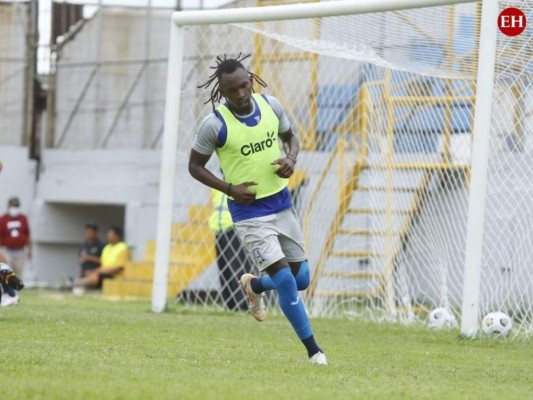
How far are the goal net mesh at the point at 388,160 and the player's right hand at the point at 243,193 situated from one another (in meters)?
4.13

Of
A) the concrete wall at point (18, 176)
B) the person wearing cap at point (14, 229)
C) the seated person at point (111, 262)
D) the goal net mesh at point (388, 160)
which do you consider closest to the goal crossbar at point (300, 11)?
the goal net mesh at point (388, 160)

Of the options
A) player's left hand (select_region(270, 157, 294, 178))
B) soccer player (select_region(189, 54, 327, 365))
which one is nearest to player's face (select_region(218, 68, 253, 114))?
soccer player (select_region(189, 54, 327, 365))

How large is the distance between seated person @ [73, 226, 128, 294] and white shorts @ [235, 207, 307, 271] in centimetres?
1402

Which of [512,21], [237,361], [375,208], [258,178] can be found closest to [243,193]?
[258,178]

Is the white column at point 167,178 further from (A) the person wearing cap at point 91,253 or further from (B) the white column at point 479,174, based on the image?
(A) the person wearing cap at point 91,253

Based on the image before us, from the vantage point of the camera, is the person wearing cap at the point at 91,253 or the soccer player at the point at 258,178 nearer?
the soccer player at the point at 258,178

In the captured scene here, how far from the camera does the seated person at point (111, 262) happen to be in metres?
22.4

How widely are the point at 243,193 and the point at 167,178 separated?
19.2 ft

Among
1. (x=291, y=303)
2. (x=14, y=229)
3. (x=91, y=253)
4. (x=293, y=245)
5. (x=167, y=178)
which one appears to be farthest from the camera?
(x=91, y=253)

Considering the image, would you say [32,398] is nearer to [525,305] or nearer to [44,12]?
[525,305]

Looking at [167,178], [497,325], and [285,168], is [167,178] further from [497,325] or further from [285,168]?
[285,168]

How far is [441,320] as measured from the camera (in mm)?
12586

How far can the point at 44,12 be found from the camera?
25.0 m

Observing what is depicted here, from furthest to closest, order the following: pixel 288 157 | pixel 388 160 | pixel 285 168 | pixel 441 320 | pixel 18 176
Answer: pixel 18 176 < pixel 388 160 < pixel 441 320 < pixel 288 157 < pixel 285 168
